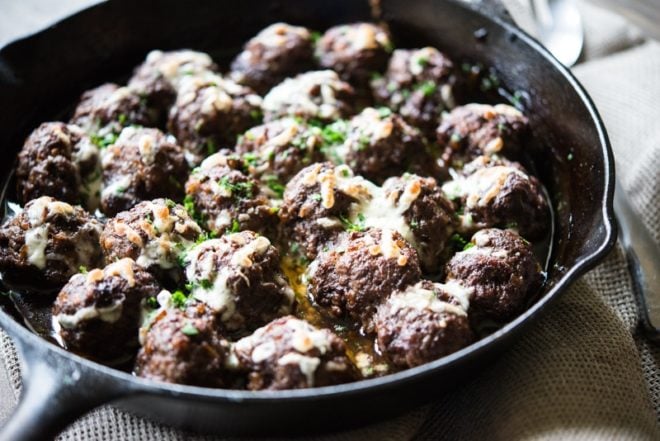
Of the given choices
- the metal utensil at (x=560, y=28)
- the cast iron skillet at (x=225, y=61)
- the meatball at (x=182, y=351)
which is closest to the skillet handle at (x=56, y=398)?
the cast iron skillet at (x=225, y=61)

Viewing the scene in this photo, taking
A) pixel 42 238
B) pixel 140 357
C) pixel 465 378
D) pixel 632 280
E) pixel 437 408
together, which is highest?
pixel 42 238

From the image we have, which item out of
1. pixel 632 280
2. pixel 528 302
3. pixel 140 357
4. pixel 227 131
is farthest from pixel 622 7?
pixel 140 357

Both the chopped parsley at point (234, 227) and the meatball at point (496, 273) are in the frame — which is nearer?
the meatball at point (496, 273)

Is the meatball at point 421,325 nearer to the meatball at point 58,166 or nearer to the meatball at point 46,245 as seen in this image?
the meatball at point 46,245

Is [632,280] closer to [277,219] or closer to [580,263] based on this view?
[580,263]

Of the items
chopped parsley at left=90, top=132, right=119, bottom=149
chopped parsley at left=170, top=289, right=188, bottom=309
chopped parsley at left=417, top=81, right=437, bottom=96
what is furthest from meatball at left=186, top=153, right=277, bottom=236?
chopped parsley at left=417, top=81, right=437, bottom=96

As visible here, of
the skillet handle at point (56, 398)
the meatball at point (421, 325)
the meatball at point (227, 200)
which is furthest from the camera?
the meatball at point (227, 200)

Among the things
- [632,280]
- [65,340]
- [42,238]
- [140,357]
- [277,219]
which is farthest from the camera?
[632,280]

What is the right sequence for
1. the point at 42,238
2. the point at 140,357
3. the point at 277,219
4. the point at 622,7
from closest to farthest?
the point at 140,357, the point at 42,238, the point at 277,219, the point at 622,7
